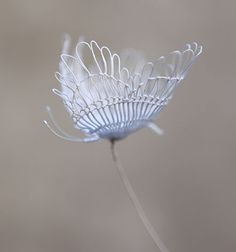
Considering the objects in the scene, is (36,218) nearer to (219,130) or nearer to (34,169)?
(34,169)

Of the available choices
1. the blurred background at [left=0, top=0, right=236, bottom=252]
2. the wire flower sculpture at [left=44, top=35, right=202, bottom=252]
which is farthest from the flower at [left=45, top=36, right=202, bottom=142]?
the blurred background at [left=0, top=0, right=236, bottom=252]

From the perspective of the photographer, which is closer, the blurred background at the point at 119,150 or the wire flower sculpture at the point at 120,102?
the wire flower sculpture at the point at 120,102

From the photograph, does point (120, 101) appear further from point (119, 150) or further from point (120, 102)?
point (119, 150)

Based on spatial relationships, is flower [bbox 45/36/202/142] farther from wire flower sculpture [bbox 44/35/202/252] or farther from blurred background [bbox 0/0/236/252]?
blurred background [bbox 0/0/236/252]

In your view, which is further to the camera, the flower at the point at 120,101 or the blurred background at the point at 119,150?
the blurred background at the point at 119,150

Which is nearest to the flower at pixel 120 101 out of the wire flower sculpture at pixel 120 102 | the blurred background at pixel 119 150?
the wire flower sculpture at pixel 120 102

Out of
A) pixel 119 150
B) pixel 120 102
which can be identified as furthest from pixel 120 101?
pixel 119 150

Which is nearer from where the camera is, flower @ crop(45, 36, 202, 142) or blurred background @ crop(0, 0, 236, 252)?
flower @ crop(45, 36, 202, 142)

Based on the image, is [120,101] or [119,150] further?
[119,150]

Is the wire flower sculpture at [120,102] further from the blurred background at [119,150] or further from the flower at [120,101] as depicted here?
the blurred background at [119,150]
